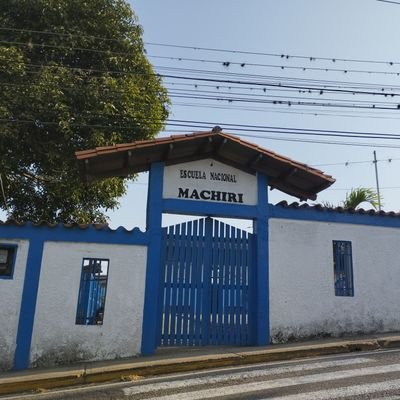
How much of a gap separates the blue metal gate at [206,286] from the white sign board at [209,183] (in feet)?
1.94

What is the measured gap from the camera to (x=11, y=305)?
7688mm

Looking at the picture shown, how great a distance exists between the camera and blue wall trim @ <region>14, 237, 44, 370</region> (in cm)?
757

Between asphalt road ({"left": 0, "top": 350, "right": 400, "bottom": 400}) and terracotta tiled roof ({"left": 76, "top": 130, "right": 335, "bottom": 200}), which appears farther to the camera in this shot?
terracotta tiled roof ({"left": 76, "top": 130, "right": 335, "bottom": 200})

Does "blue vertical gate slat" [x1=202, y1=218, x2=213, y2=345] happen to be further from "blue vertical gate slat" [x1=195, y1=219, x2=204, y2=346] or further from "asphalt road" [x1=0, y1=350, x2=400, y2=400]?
"asphalt road" [x1=0, y1=350, x2=400, y2=400]

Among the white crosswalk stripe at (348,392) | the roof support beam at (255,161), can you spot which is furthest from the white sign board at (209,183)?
the white crosswalk stripe at (348,392)

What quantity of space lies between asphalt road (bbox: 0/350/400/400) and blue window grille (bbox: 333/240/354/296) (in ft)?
7.65

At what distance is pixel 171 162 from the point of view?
912cm

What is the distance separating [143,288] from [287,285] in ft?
9.76

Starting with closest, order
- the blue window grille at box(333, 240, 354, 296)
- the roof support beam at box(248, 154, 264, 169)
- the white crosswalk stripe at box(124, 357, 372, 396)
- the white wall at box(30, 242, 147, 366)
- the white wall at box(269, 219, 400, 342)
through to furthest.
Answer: the white crosswalk stripe at box(124, 357, 372, 396), the white wall at box(30, 242, 147, 366), the white wall at box(269, 219, 400, 342), the roof support beam at box(248, 154, 264, 169), the blue window grille at box(333, 240, 354, 296)

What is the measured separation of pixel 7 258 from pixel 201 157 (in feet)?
14.0

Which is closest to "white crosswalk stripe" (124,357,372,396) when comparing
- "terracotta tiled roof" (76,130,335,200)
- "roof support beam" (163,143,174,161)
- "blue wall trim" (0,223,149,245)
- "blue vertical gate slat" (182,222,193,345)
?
"blue vertical gate slat" (182,222,193,345)

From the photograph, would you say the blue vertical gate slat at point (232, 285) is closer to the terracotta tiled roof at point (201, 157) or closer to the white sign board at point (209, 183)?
the white sign board at point (209, 183)

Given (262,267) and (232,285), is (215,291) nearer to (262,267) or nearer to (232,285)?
(232,285)

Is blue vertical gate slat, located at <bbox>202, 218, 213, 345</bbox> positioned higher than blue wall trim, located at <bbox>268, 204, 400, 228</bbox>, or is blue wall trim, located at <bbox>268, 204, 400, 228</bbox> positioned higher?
blue wall trim, located at <bbox>268, 204, 400, 228</bbox>
